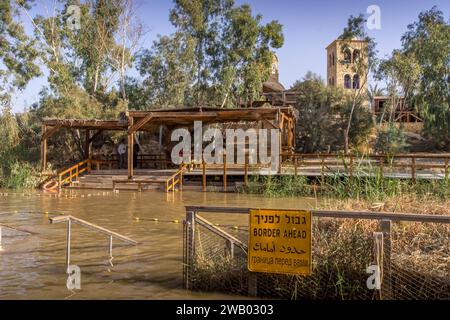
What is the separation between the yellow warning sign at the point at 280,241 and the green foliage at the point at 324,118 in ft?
90.5

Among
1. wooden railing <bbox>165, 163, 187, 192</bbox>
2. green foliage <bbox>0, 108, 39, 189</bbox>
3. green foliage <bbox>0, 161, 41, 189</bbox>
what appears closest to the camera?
wooden railing <bbox>165, 163, 187, 192</bbox>

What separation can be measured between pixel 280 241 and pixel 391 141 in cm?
2917

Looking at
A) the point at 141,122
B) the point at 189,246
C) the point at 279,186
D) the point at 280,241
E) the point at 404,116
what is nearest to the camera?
the point at 280,241

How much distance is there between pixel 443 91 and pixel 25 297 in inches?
1426

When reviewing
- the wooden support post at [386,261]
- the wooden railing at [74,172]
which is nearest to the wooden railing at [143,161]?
the wooden railing at [74,172]

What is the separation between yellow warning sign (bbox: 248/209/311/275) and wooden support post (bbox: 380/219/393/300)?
77 centimetres

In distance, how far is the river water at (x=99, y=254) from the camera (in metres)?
6.21

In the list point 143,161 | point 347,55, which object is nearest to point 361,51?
point 347,55

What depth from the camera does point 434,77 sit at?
122 feet

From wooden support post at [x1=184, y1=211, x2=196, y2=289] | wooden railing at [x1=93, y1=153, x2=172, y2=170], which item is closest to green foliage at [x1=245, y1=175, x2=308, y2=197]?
wooden railing at [x1=93, y1=153, x2=172, y2=170]

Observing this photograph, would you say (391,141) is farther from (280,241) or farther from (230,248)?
(280,241)

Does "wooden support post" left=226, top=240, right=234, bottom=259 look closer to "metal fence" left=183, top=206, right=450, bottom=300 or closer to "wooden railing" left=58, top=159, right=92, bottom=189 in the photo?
"metal fence" left=183, top=206, right=450, bottom=300

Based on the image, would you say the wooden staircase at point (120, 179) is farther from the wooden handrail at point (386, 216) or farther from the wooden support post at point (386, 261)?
the wooden support post at point (386, 261)

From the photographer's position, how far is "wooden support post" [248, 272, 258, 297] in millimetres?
5828
